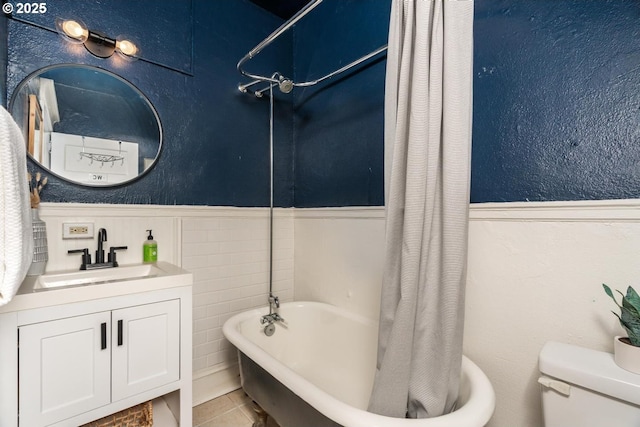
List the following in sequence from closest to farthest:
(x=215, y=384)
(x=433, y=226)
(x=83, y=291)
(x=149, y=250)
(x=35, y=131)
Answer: (x=433, y=226) < (x=83, y=291) < (x=35, y=131) < (x=149, y=250) < (x=215, y=384)

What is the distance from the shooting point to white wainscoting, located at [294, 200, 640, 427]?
0.91 m

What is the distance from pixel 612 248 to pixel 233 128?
6.50ft

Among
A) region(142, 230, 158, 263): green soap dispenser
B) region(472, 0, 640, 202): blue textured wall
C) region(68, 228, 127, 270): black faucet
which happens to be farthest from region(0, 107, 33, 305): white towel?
region(472, 0, 640, 202): blue textured wall

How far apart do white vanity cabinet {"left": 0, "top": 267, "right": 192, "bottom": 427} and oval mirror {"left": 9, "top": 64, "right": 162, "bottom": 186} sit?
27.4 inches

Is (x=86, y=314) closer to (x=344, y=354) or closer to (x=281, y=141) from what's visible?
(x=344, y=354)

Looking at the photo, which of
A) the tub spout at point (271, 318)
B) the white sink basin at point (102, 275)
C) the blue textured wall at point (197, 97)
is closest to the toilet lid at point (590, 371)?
the tub spout at point (271, 318)

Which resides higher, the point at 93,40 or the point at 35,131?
the point at 93,40

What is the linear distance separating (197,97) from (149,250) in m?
0.98

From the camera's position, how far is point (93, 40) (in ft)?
4.63

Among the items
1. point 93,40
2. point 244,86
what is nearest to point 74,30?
point 93,40

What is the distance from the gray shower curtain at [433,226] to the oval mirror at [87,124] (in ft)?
4.74

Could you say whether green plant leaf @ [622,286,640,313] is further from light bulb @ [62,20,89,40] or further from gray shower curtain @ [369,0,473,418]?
light bulb @ [62,20,89,40]

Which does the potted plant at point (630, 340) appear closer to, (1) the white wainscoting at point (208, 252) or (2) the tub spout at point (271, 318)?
(2) the tub spout at point (271, 318)

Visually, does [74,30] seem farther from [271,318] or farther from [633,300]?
[633,300]
